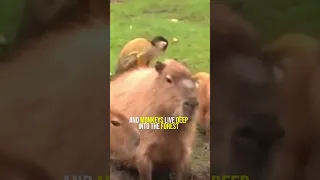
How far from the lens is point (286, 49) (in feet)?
3.26

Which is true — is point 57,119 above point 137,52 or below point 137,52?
below

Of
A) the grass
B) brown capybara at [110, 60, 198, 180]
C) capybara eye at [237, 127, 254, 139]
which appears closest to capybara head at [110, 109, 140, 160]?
brown capybara at [110, 60, 198, 180]

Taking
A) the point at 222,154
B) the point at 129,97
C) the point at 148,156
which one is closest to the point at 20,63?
the point at 129,97

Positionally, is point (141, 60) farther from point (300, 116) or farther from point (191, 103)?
point (300, 116)

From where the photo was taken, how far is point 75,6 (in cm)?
100

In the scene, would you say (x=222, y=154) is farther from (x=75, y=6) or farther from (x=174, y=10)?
(x=75, y=6)

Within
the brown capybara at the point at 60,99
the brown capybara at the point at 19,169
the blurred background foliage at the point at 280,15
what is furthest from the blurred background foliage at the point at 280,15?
the brown capybara at the point at 19,169

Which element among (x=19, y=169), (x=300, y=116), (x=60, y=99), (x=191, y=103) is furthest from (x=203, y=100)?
(x=19, y=169)

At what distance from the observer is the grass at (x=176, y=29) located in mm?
989

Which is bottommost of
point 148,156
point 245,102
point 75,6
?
point 148,156

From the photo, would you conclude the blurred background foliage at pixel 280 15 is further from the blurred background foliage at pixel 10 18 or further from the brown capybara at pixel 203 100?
the blurred background foliage at pixel 10 18

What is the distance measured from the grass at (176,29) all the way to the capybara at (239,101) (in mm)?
21

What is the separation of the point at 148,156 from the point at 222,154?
175 millimetres

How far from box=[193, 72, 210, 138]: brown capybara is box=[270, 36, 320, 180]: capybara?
170 millimetres
